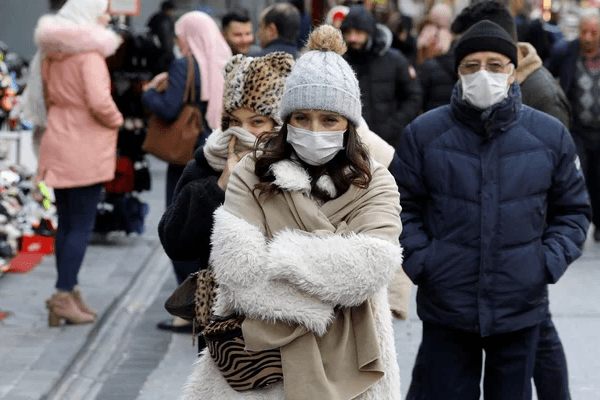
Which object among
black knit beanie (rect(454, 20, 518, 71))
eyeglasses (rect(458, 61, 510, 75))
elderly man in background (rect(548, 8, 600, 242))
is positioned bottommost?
elderly man in background (rect(548, 8, 600, 242))

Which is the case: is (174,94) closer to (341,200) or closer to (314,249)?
(341,200)

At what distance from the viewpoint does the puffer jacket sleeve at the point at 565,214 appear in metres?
4.71

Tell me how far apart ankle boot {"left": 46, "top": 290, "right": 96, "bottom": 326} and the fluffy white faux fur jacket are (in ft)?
14.2

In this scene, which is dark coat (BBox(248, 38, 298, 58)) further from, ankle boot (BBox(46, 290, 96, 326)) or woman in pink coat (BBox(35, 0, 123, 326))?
ankle boot (BBox(46, 290, 96, 326))

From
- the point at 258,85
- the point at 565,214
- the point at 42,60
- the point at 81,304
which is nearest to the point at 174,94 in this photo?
the point at 42,60

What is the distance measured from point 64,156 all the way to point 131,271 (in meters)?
1.98

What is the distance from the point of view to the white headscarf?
7863 mm

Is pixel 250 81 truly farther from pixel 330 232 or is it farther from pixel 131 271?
pixel 131 271

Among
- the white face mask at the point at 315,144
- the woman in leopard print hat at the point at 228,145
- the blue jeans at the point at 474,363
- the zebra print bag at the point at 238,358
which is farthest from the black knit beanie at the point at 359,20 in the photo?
the zebra print bag at the point at 238,358

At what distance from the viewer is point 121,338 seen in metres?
7.78

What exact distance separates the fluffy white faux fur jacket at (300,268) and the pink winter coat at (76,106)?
14.3 feet

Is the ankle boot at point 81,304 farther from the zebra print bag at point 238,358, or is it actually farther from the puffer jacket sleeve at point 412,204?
the zebra print bag at point 238,358

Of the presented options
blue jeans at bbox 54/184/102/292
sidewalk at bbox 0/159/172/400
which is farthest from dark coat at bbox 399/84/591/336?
blue jeans at bbox 54/184/102/292

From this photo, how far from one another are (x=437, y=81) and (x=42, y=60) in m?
3.52
